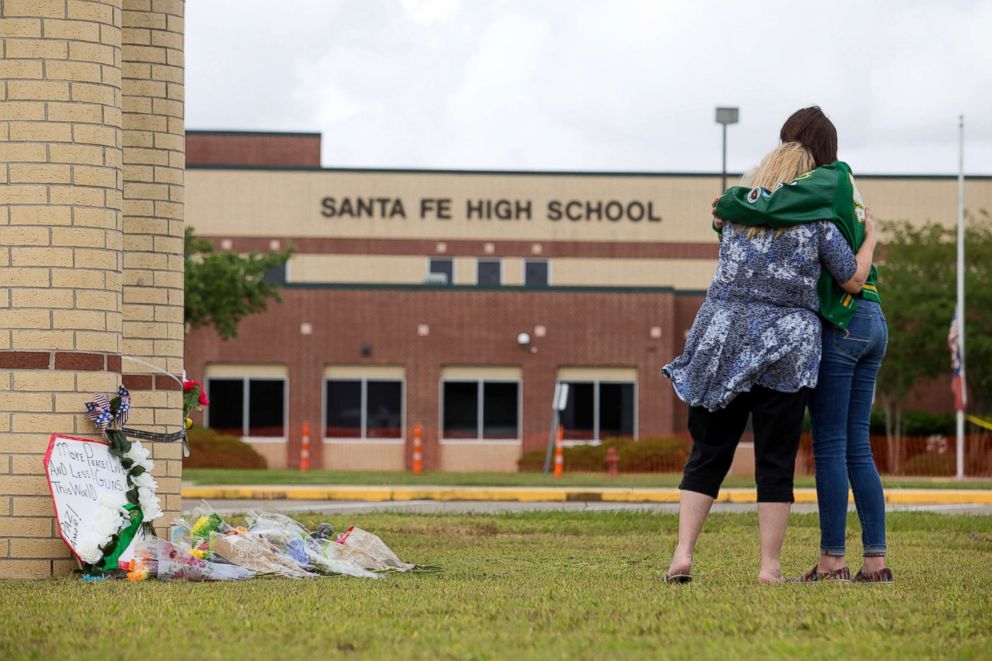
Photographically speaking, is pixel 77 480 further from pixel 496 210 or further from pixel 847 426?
pixel 496 210

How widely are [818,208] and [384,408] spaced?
113 feet

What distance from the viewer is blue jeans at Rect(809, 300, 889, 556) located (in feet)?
22.4

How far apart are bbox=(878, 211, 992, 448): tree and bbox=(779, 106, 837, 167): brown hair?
31.6 meters

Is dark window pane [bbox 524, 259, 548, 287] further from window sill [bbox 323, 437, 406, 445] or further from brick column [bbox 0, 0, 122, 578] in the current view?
brick column [bbox 0, 0, 122, 578]

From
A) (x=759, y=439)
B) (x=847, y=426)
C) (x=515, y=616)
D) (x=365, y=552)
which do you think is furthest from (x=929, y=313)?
(x=515, y=616)

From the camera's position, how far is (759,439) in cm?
676

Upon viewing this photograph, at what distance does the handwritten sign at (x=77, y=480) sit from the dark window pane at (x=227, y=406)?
3322 centimetres

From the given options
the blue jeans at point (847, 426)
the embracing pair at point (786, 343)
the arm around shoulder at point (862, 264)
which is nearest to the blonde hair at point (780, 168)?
the embracing pair at point (786, 343)

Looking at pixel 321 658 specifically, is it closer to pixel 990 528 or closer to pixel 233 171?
pixel 990 528

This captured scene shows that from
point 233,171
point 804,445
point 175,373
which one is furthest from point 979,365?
point 175,373

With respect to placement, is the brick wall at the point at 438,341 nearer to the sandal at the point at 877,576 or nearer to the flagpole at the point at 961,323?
the flagpole at the point at 961,323

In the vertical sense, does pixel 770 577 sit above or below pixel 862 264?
below

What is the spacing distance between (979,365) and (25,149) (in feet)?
113

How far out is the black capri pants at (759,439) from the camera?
263 inches
